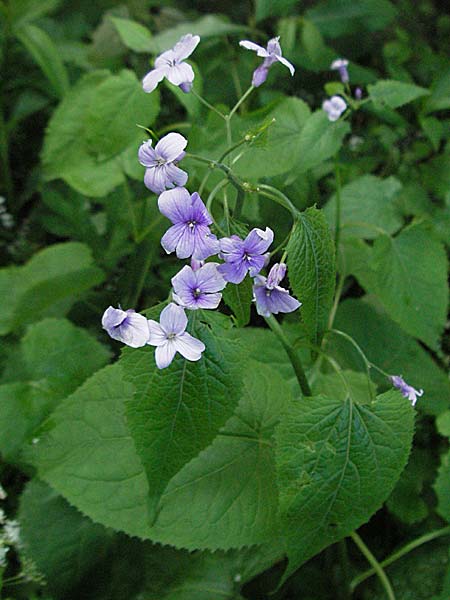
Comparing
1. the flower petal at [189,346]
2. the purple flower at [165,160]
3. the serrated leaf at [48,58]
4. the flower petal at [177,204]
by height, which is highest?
the purple flower at [165,160]

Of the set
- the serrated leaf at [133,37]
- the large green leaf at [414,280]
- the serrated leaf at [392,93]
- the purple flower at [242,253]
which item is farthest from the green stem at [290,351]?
the serrated leaf at [133,37]

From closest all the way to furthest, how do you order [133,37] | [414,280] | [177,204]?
[177,204] < [414,280] < [133,37]

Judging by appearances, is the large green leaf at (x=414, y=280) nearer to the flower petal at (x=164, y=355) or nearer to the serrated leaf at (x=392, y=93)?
the serrated leaf at (x=392, y=93)

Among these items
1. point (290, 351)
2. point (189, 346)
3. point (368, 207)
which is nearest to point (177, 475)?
point (290, 351)

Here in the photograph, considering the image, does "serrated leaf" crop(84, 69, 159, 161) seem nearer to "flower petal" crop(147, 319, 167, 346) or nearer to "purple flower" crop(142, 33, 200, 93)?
"purple flower" crop(142, 33, 200, 93)

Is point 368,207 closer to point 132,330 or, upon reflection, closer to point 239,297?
point 239,297

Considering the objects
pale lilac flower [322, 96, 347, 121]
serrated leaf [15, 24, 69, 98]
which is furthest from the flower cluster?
serrated leaf [15, 24, 69, 98]
